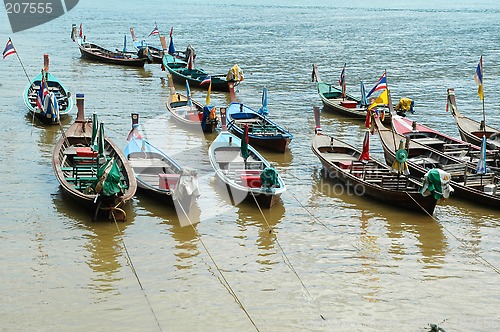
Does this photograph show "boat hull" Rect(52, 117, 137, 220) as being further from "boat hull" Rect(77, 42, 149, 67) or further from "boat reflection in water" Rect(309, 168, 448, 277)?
"boat hull" Rect(77, 42, 149, 67)

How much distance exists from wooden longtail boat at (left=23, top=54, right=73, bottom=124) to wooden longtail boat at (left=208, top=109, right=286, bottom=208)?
26.8 feet

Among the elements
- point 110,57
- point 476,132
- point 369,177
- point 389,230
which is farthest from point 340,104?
point 110,57

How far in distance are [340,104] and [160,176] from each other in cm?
1550

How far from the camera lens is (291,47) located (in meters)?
64.0

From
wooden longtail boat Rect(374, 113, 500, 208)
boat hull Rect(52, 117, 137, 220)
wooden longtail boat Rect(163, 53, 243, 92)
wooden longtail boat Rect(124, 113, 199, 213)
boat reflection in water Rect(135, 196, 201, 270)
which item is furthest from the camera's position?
wooden longtail boat Rect(163, 53, 243, 92)

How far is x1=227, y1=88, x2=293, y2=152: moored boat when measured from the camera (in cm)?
2839

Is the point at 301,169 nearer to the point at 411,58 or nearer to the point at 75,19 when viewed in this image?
the point at 411,58

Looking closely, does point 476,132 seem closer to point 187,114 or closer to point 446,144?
point 446,144

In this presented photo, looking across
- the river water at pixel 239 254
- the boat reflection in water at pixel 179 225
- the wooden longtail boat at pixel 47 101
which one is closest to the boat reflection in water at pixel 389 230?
the river water at pixel 239 254

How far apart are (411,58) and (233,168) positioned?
36353 mm

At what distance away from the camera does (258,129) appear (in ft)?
96.6

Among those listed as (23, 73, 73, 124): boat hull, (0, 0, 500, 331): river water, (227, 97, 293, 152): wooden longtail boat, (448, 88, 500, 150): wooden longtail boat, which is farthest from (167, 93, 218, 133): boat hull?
(448, 88, 500, 150): wooden longtail boat

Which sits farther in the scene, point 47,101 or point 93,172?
point 47,101

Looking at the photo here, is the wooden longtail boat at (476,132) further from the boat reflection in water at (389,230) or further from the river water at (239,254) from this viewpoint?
the boat reflection in water at (389,230)
